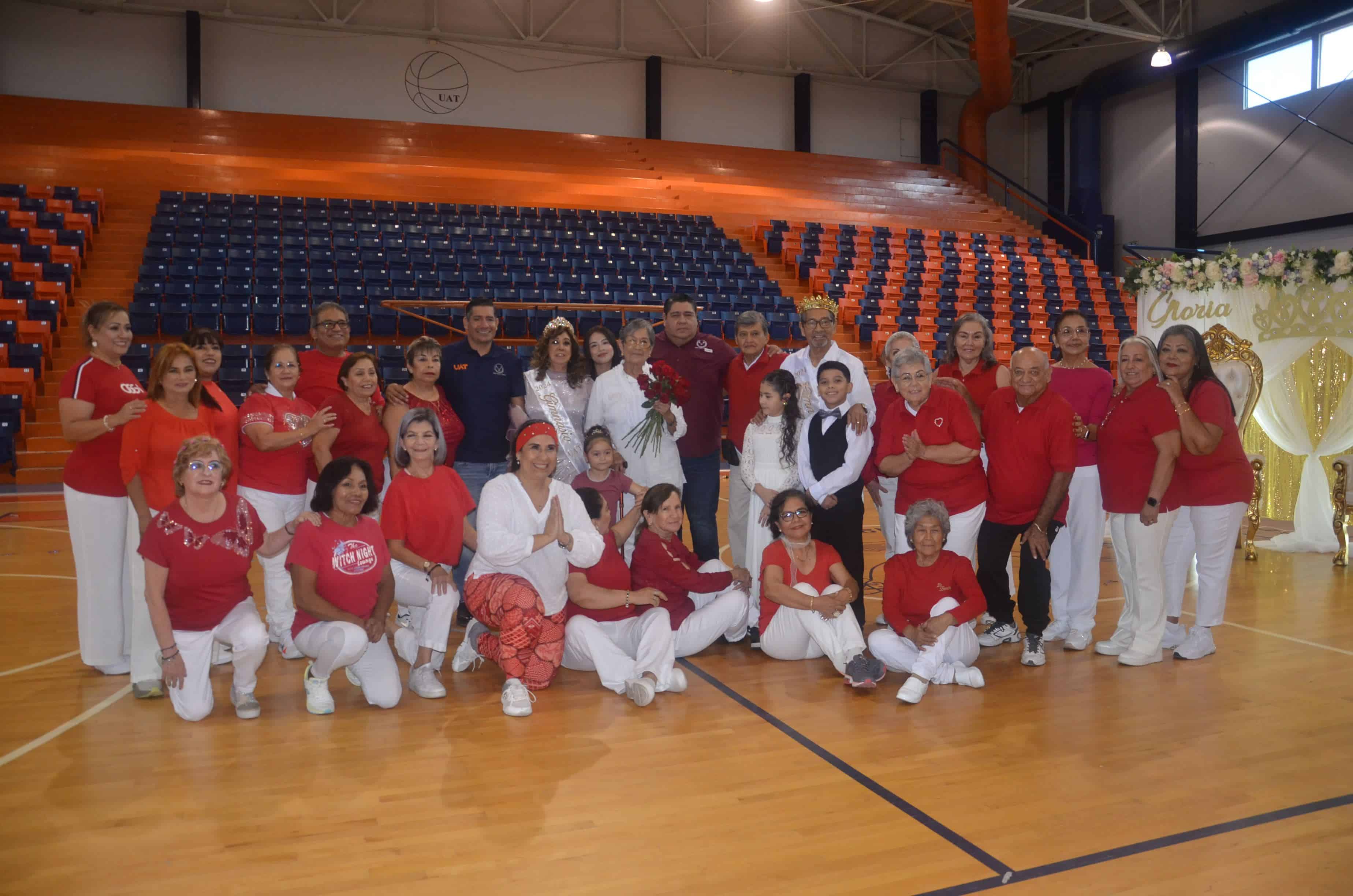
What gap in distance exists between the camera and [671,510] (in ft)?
13.4

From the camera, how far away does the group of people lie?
364 cm

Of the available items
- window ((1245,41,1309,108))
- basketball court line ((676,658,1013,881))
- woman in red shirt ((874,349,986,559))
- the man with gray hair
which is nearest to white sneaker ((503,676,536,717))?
basketball court line ((676,658,1013,881))

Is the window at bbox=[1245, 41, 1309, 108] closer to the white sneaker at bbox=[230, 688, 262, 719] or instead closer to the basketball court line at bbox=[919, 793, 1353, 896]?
the basketball court line at bbox=[919, 793, 1353, 896]

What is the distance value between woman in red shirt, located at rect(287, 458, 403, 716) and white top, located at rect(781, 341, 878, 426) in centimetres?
203

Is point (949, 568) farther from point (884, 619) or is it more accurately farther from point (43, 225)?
point (43, 225)

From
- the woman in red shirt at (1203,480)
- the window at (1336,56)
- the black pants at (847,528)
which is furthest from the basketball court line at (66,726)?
the window at (1336,56)

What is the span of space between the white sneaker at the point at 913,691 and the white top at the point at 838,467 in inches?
37.8

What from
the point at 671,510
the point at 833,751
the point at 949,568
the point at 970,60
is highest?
the point at 970,60

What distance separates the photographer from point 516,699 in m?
3.58

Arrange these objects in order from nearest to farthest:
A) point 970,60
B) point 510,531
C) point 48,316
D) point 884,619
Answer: point 510,531, point 884,619, point 48,316, point 970,60

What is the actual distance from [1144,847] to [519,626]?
2315mm

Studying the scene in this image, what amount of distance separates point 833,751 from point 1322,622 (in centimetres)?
340

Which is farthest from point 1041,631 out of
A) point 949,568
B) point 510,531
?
point 510,531

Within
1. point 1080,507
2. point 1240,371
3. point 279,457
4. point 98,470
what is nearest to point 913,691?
point 1080,507
